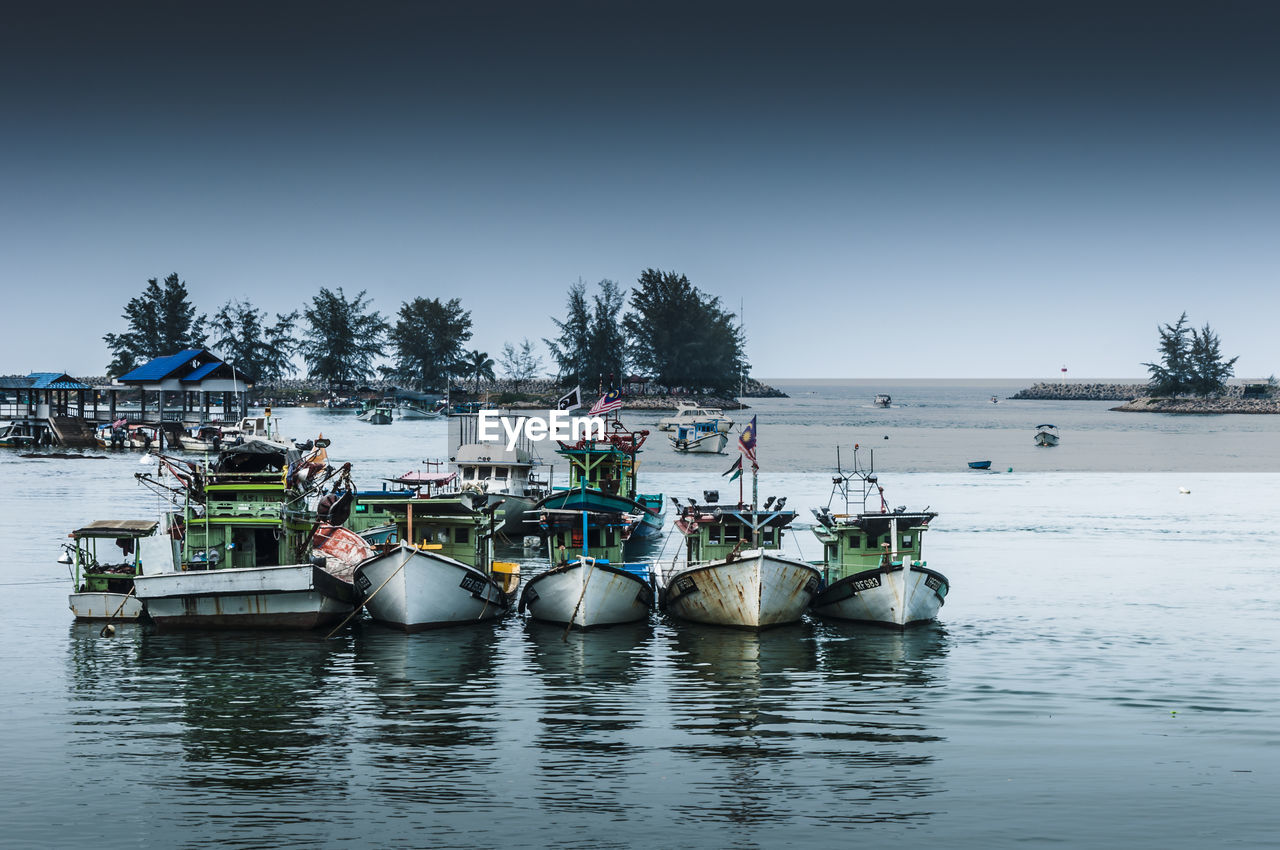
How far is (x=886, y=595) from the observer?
1484 inches

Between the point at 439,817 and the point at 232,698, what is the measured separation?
10.2m

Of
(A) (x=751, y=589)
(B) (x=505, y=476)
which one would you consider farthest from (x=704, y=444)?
(A) (x=751, y=589)

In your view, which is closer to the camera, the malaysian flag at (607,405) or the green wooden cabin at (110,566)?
the green wooden cabin at (110,566)

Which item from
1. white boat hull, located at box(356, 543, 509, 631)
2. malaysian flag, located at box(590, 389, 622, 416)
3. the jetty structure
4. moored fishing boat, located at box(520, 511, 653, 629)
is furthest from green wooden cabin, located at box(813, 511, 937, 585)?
the jetty structure

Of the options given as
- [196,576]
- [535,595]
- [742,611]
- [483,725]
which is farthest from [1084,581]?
[196,576]

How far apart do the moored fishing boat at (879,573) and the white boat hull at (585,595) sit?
6.84 metres

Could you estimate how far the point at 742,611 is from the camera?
37.1m

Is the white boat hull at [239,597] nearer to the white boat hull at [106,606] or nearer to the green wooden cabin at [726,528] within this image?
the white boat hull at [106,606]

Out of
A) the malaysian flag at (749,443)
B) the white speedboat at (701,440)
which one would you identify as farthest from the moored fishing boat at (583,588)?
the white speedboat at (701,440)

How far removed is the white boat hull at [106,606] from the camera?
3725cm

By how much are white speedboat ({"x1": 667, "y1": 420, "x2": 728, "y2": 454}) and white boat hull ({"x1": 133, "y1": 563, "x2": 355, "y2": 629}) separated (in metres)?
106

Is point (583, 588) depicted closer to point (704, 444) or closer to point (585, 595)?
point (585, 595)

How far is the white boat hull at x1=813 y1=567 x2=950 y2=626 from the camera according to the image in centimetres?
3744

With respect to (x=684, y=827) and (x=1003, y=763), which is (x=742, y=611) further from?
(x=684, y=827)
